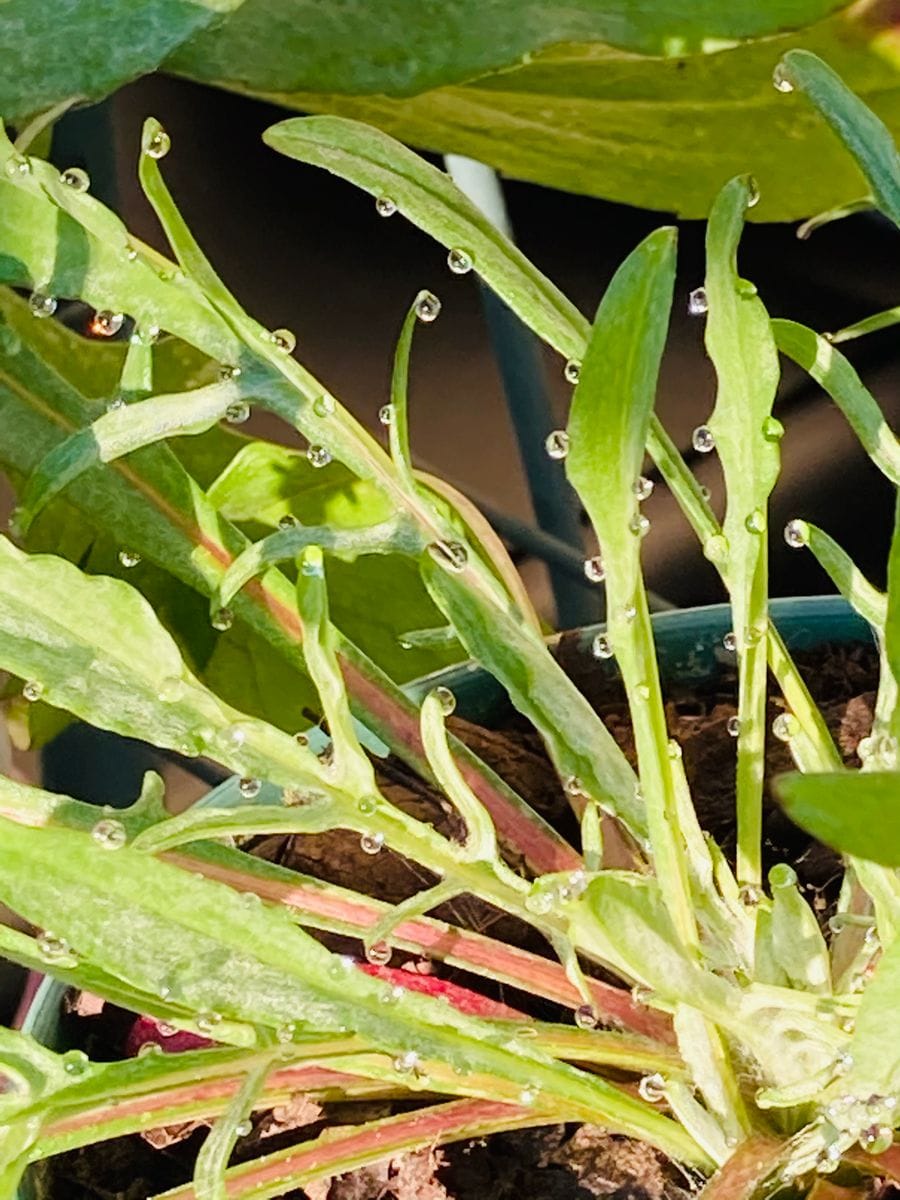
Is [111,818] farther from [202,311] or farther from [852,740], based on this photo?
[852,740]

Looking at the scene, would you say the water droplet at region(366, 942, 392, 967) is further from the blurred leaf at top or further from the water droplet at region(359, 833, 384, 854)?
the blurred leaf at top

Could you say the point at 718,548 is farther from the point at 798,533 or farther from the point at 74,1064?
the point at 74,1064

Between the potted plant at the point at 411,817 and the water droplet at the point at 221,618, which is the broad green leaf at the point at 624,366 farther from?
the water droplet at the point at 221,618

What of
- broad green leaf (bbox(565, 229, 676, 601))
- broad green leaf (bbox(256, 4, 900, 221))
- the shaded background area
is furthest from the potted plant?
the shaded background area

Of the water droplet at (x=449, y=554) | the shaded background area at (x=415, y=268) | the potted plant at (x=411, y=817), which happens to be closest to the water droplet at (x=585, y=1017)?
the potted plant at (x=411, y=817)

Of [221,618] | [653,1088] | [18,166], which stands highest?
[18,166]

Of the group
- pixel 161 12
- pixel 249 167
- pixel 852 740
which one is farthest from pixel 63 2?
pixel 249 167

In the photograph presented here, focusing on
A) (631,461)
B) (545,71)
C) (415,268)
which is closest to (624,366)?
(631,461)

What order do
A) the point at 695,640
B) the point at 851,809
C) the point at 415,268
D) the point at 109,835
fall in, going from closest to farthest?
the point at 851,809
the point at 109,835
the point at 695,640
the point at 415,268
